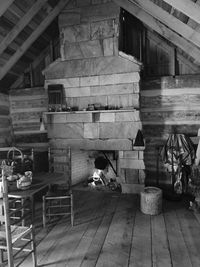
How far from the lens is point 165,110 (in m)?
3.98

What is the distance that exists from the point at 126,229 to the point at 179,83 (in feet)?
8.85

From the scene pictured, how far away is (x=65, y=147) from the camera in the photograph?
421 cm

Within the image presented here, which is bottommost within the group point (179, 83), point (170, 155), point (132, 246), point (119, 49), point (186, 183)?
point (132, 246)

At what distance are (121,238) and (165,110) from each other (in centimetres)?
245

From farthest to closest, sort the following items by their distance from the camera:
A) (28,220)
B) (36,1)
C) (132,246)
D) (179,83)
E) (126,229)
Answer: (179,83), (36,1), (28,220), (126,229), (132,246)

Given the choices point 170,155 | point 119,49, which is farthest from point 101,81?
point 170,155

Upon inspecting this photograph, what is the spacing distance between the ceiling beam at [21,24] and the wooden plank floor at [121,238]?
111 inches

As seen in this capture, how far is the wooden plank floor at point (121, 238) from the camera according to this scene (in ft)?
7.00

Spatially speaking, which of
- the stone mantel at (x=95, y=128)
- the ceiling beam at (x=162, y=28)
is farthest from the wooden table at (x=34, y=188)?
the ceiling beam at (x=162, y=28)

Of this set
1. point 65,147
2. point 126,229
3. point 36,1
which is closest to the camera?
point 126,229

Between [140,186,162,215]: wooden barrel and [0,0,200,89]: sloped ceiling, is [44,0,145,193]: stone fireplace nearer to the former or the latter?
[0,0,200,89]: sloped ceiling

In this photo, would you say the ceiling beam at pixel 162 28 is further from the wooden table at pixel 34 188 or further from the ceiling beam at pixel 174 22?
the wooden table at pixel 34 188

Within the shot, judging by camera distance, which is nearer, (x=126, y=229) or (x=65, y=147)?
(x=126, y=229)

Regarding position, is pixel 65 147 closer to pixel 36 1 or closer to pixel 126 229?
pixel 126 229
